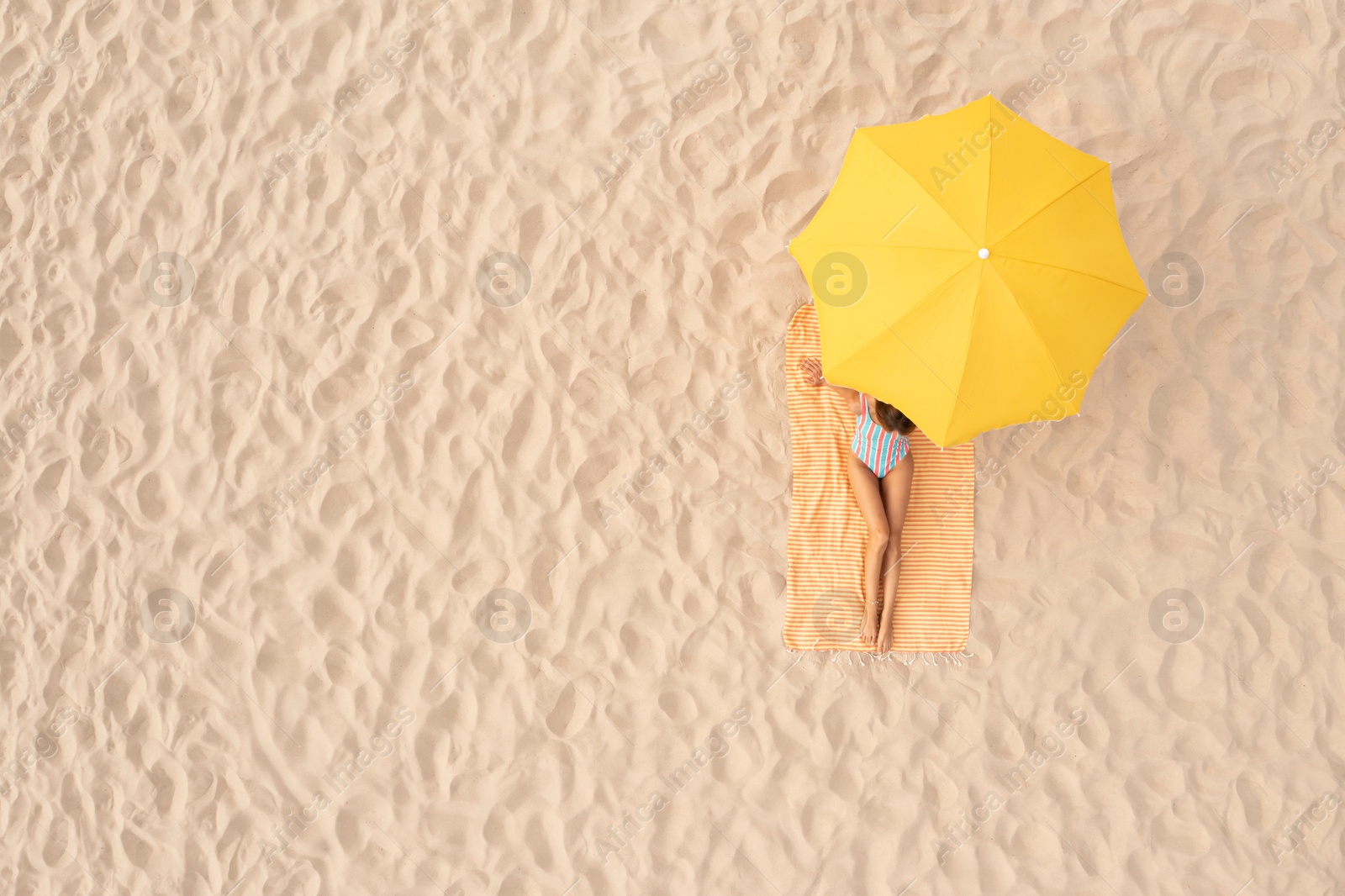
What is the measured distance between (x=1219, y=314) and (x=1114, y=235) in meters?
1.30

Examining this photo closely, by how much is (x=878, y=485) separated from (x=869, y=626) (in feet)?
2.29

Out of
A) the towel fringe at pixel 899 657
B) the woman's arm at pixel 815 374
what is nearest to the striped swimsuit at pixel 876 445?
the woman's arm at pixel 815 374

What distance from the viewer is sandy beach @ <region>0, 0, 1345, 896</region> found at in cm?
464

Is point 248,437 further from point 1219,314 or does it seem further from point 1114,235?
point 1219,314

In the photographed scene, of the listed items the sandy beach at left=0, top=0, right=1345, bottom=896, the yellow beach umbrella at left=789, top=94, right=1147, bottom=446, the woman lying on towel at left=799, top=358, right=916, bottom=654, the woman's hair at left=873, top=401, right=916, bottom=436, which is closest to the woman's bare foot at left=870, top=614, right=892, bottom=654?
the woman lying on towel at left=799, top=358, right=916, bottom=654

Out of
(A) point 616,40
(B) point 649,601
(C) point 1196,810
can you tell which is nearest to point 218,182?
(A) point 616,40

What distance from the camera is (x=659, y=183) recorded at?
4.84m

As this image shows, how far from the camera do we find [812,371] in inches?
185

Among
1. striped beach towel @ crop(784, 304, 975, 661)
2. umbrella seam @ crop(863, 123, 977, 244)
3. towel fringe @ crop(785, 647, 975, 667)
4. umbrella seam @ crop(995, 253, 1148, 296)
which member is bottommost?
towel fringe @ crop(785, 647, 975, 667)

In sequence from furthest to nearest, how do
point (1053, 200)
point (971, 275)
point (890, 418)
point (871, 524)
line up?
1. point (871, 524)
2. point (890, 418)
3. point (1053, 200)
4. point (971, 275)

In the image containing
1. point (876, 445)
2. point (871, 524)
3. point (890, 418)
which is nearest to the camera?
point (890, 418)

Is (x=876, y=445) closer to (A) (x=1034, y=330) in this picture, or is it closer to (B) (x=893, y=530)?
(B) (x=893, y=530)

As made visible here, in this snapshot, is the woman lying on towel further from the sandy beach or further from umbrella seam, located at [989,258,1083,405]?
umbrella seam, located at [989,258,1083,405]

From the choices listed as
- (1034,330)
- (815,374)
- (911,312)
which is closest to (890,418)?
(815,374)
